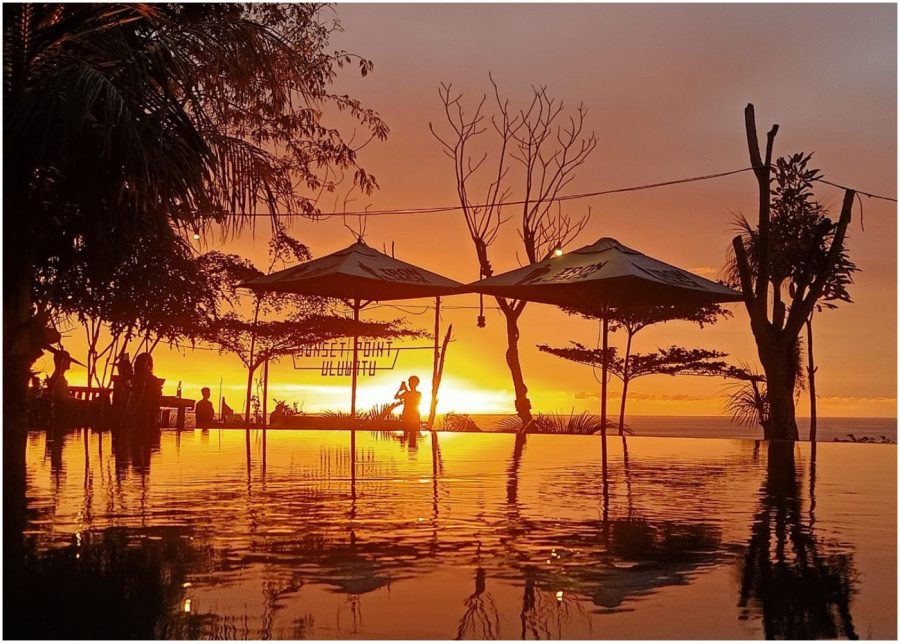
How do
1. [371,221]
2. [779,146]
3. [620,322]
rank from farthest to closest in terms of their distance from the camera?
1. [620,322]
2. [371,221]
3. [779,146]

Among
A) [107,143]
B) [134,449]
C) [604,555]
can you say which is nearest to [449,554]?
[604,555]

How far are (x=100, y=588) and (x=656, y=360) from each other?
3239cm

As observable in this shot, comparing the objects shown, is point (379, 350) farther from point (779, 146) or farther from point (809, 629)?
point (809, 629)

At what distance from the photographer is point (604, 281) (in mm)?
17312

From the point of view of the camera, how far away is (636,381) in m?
36.8

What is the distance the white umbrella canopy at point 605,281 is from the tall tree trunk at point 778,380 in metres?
4.17

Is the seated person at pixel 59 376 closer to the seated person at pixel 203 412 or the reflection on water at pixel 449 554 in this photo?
the seated person at pixel 203 412

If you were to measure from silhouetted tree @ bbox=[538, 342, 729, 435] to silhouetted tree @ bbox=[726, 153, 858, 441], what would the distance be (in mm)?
11984

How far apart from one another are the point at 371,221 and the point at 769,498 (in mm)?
17408

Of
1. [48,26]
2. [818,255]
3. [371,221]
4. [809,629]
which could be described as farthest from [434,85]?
[809,629]

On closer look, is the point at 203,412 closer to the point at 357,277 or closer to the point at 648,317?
the point at 357,277

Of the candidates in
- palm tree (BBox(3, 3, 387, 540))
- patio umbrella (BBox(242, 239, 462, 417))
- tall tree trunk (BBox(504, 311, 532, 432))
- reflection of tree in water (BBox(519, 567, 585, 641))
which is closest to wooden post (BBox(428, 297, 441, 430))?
tall tree trunk (BBox(504, 311, 532, 432))

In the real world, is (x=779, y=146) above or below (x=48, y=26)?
above

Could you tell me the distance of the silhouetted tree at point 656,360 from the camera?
3612 centimetres
